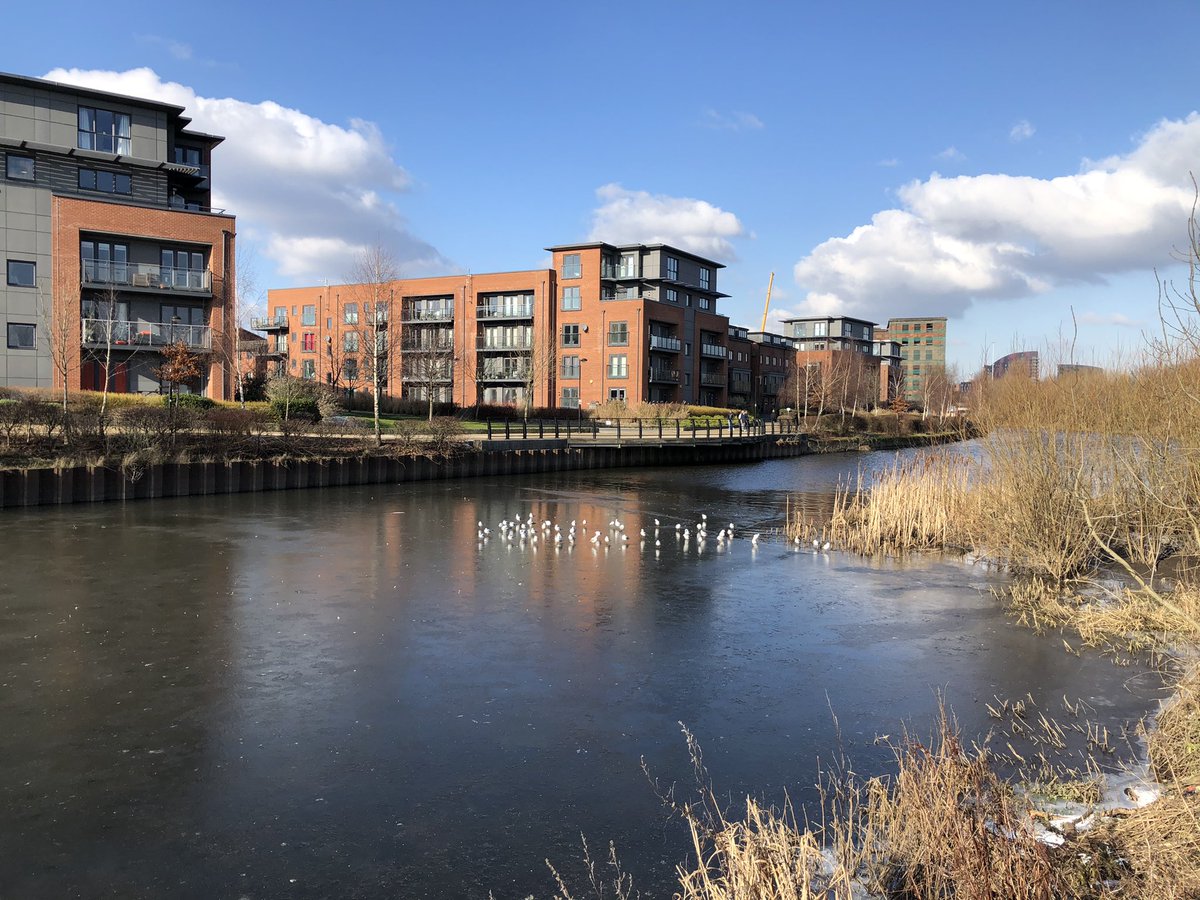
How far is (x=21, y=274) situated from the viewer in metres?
37.2

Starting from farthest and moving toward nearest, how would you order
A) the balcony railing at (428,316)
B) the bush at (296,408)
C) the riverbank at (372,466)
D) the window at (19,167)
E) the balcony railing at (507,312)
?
the balcony railing at (428,316)
the balcony railing at (507,312)
the window at (19,167)
the bush at (296,408)
the riverbank at (372,466)

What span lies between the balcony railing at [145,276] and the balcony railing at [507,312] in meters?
29.4

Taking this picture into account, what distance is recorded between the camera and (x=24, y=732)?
23.0 ft

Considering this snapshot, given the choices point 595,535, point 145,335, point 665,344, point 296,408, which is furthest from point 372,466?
point 665,344

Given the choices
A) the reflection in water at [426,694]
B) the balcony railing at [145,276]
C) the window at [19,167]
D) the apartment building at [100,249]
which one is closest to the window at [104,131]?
the apartment building at [100,249]

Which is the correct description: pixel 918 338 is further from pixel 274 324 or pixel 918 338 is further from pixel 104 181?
pixel 104 181

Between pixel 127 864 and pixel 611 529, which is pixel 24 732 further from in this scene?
pixel 611 529

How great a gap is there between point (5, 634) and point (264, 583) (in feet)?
12.0

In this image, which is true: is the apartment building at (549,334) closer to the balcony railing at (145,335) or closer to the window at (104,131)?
the balcony railing at (145,335)

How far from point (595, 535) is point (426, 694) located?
10.2m

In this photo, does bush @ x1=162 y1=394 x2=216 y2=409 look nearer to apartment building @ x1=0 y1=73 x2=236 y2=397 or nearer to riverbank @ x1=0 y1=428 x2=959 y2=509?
apartment building @ x1=0 y1=73 x2=236 y2=397

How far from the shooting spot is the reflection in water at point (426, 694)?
5355 millimetres

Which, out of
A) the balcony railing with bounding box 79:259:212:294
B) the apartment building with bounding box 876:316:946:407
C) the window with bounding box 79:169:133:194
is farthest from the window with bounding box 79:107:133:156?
the apartment building with bounding box 876:316:946:407

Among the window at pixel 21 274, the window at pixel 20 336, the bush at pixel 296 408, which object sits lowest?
the bush at pixel 296 408
